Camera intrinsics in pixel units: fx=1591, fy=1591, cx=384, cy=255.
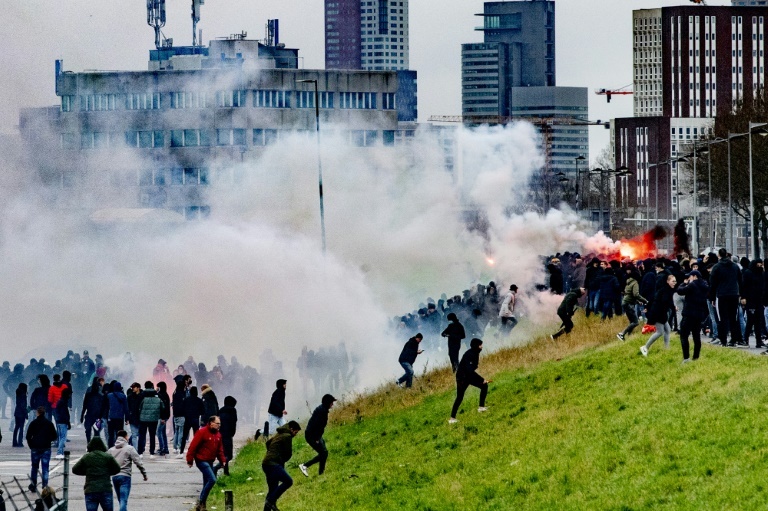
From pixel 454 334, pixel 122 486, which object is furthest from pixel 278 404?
pixel 122 486

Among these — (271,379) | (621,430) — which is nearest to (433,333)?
→ (271,379)

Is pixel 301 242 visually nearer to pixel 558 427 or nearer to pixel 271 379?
pixel 271 379

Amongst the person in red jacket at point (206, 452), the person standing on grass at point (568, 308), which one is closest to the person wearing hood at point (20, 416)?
the person in red jacket at point (206, 452)

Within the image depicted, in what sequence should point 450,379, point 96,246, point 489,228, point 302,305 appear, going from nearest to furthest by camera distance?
point 450,379
point 302,305
point 489,228
point 96,246

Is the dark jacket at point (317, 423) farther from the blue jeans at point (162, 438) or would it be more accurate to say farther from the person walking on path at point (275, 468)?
the blue jeans at point (162, 438)

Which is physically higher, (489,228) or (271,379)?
(489,228)

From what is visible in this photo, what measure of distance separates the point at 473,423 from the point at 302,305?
32.8m

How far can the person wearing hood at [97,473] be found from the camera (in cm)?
2452

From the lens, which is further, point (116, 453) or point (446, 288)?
point (446, 288)

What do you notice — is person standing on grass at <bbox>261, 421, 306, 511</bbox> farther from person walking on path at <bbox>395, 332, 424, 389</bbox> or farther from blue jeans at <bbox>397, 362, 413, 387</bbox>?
blue jeans at <bbox>397, 362, 413, 387</bbox>

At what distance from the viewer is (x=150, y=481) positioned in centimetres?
3319

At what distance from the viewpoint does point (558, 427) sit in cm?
2911

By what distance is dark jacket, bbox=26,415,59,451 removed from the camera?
30297mm

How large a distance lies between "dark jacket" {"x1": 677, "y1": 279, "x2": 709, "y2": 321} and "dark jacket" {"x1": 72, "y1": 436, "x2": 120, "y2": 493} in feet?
36.6
